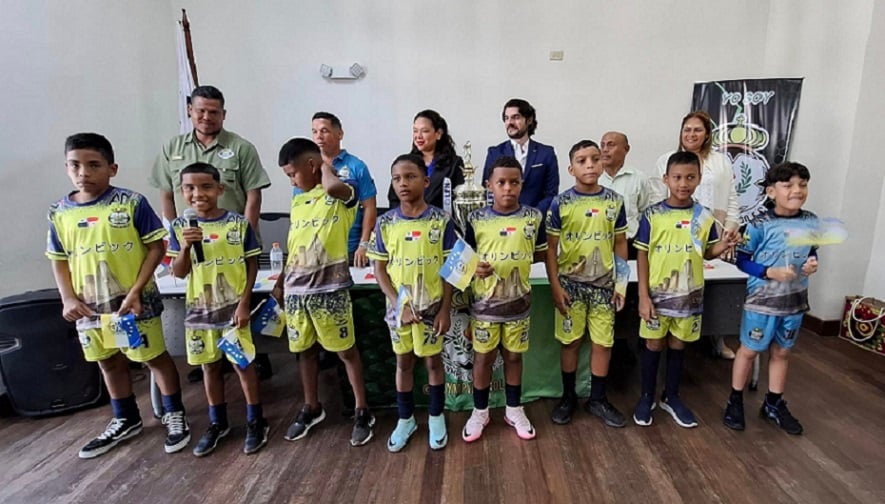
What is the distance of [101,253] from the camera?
1856 millimetres

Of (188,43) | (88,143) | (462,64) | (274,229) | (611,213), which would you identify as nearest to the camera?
(88,143)

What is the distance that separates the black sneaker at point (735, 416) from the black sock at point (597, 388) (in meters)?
0.57

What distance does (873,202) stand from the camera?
326cm

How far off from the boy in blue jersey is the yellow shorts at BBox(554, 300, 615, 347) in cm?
61

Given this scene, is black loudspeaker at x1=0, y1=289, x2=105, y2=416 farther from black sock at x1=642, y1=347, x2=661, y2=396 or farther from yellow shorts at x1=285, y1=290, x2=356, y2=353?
black sock at x1=642, y1=347, x2=661, y2=396

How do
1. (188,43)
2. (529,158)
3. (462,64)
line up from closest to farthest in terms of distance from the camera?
(529,158), (188,43), (462,64)

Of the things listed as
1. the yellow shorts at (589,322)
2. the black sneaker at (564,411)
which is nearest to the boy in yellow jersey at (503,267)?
the yellow shorts at (589,322)

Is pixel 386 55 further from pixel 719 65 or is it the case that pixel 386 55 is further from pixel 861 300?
pixel 861 300

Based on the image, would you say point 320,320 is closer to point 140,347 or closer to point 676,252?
point 140,347

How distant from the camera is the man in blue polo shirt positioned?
2.23 metres

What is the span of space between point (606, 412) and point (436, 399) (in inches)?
33.2

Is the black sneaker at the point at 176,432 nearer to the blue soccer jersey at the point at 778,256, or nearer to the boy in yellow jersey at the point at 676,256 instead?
the boy in yellow jersey at the point at 676,256

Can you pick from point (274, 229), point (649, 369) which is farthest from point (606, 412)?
point (274, 229)

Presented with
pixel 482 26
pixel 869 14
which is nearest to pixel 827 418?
pixel 869 14
